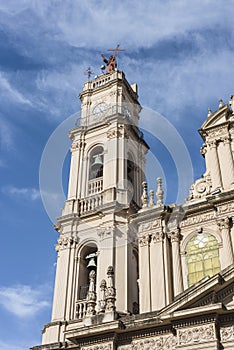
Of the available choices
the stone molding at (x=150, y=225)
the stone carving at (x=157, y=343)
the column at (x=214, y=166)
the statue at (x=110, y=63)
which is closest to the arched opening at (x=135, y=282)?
the stone molding at (x=150, y=225)

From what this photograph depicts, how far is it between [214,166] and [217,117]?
2.88m

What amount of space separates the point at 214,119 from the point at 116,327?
38.7 ft

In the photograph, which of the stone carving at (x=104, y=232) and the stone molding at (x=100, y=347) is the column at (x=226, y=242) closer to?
the stone carving at (x=104, y=232)

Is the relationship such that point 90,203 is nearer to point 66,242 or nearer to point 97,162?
point 66,242

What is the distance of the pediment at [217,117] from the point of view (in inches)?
898

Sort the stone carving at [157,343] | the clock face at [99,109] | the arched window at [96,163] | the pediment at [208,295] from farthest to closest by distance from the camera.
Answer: the clock face at [99,109], the arched window at [96,163], the stone carving at [157,343], the pediment at [208,295]

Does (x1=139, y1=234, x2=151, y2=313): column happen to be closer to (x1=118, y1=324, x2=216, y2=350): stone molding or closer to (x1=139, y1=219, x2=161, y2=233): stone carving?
(x1=139, y1=219, x2=161, y2=233): stone carving

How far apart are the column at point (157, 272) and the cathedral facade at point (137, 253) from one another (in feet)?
0.15

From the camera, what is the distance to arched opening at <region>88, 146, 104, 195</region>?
81.8ft

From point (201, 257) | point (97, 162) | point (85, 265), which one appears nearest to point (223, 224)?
point (201, 257)

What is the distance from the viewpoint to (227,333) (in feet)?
47.4

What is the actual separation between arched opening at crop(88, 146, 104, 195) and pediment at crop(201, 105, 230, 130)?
628 centimetres

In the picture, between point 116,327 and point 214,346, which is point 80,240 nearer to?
point 116,327

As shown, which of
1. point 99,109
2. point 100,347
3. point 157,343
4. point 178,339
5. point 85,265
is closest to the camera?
point 178,339
